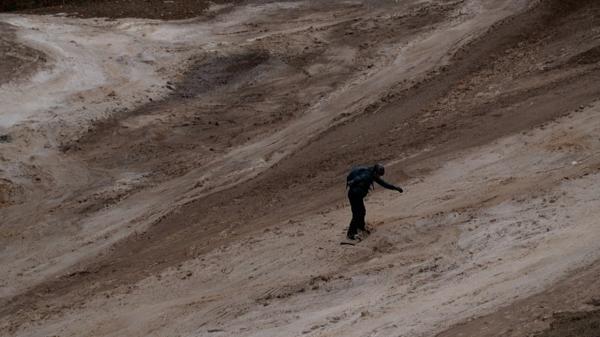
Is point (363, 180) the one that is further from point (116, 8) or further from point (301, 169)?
point (116, 8)

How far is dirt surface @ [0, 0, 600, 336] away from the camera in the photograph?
41.8 feet

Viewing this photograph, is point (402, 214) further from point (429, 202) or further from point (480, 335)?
point (480, 335)

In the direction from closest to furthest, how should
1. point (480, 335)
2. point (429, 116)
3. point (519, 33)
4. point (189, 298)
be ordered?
1. point (480, 335)
2. point (189, 298)
3. point (429, 116)
4. point (519, 33)

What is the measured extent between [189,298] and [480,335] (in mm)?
5393

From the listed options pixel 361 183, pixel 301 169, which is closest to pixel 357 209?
pixel 361 183

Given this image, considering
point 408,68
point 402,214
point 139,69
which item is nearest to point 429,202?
point 402,214

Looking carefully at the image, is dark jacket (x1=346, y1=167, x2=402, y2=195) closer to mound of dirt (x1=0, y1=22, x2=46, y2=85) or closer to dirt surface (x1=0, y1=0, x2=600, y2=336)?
dirt surface (x1=0, y1=0, x2=600, y2=336)

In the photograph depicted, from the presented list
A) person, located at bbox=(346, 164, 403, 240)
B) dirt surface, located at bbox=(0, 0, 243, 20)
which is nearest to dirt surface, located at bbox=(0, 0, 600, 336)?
dirt surface, located at bbox=(0, 0, 243, 20)

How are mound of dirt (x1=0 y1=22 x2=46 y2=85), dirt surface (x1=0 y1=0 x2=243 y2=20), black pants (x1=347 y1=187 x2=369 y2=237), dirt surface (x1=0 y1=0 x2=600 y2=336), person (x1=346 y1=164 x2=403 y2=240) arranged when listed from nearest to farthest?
dirt surface (x1=0 y1=0 x2=600 y2=336), person (x1=346 y1=164 x2=403 y2=240), black pants (x1=347 y1=187 x2=369 y2=237), mound of dirt (x1=0 y1=22 x2=46 y2=85), dirt surface (x1=0 y1=0 x2=243 y2=20)

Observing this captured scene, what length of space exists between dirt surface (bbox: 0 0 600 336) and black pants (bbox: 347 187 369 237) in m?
0.31

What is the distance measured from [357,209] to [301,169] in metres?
4.61

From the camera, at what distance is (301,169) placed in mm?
18484

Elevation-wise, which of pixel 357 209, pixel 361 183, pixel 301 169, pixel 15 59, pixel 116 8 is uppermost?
pixel 116 8

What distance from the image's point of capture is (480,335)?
10180 millimetres
